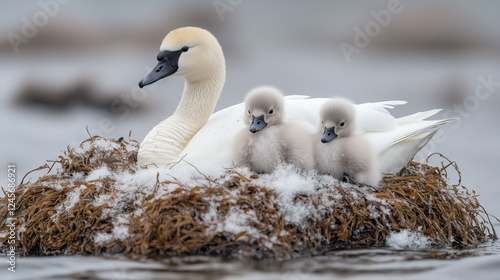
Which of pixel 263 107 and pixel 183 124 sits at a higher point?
pixel 183 124

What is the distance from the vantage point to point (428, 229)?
321 inches

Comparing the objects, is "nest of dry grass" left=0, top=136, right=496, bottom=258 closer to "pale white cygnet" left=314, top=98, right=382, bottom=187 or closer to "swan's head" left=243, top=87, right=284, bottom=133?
"pale white cygnet" left=314, top=98, right=382, bottom=187

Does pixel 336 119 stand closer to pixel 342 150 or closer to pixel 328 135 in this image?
pixel 328 135

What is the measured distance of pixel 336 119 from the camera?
8180 millimetres

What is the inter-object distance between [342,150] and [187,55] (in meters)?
2.00

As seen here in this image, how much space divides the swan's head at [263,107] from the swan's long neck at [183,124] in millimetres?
1026

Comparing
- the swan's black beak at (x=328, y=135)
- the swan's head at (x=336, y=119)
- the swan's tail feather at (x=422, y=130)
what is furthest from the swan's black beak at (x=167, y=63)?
the swan's tail feather at (x=422, y=130)

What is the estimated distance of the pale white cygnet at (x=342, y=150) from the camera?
26.9 feet

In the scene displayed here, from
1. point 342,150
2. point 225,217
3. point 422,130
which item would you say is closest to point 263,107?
point 342,150

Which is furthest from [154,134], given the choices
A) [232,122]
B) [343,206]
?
[343,206]

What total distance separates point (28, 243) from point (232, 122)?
2.13 m

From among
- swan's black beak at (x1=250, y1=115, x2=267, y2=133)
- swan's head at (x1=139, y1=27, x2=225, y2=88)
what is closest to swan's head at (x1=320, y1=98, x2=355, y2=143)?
swan's black beak at (x1=250, y1=115, x2=267, y2=133)

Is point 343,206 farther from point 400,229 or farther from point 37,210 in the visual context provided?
point 37,210

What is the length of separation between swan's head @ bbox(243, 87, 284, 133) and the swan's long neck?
103 cm
